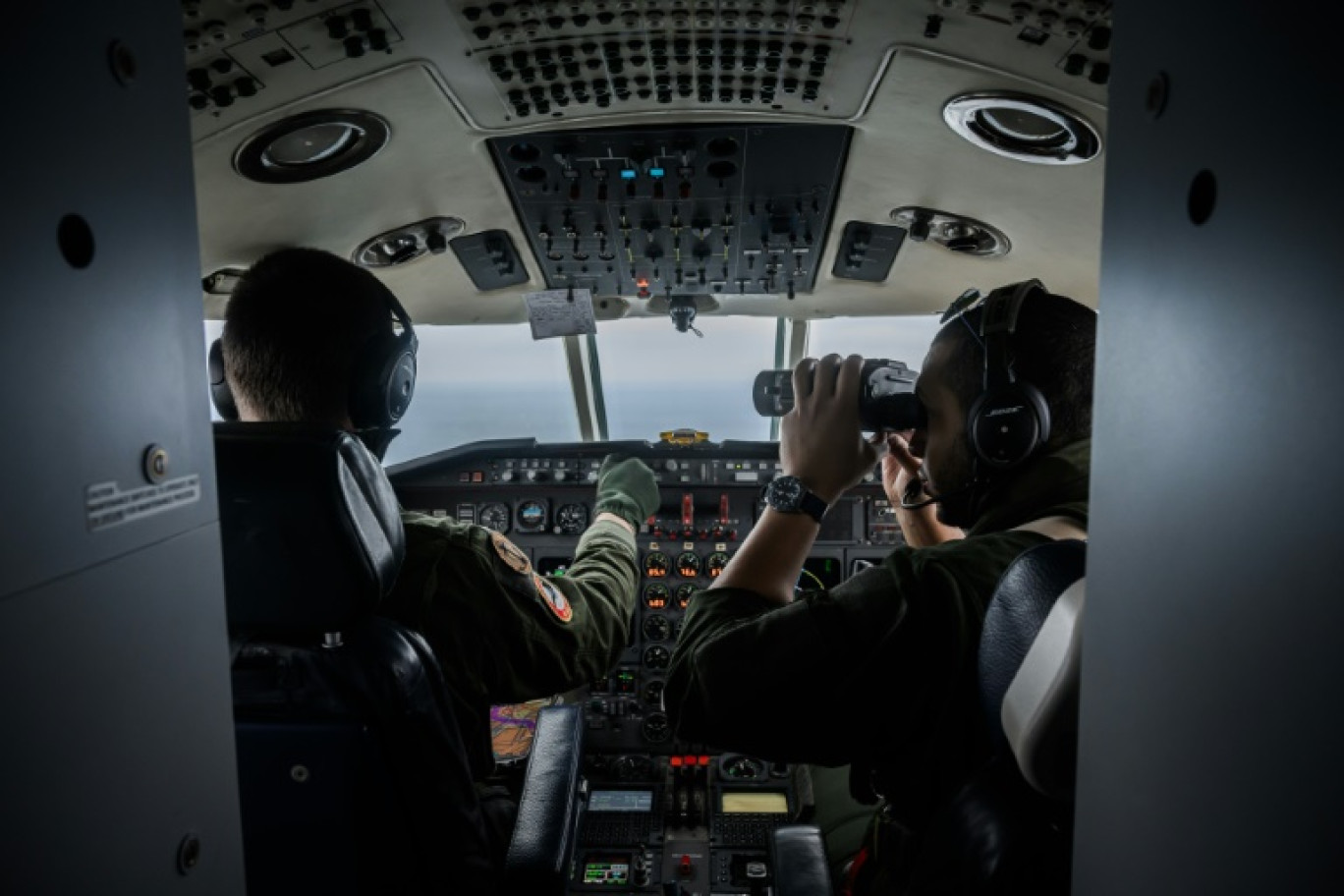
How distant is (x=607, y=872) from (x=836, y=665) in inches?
84.1

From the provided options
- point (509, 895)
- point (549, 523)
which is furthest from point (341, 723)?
point (549, 523)

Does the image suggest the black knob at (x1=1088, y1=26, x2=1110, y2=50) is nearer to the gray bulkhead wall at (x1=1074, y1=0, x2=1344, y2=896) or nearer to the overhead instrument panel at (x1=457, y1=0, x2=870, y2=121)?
the overhead instrument panel at (x1=457, y1=0, x2=870, y2=121)

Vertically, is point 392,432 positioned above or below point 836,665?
above

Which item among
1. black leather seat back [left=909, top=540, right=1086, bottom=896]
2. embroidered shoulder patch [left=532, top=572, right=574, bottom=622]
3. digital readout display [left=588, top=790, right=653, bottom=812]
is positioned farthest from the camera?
digital readout display [left=588, top=790, right=653, bottom=812]

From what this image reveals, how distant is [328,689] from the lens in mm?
1156

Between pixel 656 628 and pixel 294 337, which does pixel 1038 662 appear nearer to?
pixel 294 337

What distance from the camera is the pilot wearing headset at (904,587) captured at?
1045 millimetres

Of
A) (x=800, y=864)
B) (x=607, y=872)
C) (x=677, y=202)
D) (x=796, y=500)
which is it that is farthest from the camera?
(x=607, y=872)

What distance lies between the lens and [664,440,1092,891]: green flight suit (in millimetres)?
1039

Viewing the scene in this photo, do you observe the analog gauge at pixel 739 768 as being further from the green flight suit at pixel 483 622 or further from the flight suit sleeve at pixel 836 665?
the flight suit sleeve at pixel 836 665

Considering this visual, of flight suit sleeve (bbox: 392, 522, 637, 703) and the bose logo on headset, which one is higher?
the bose logo on headset

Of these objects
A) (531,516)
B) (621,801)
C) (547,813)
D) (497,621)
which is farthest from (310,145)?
(621,801)

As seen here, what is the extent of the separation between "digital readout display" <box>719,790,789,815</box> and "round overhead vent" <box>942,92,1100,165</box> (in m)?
2.38

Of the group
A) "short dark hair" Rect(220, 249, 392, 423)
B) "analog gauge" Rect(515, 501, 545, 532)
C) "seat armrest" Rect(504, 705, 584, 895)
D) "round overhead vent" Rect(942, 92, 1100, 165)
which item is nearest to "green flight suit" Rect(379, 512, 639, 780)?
"seat armrest" Rect(504, 705, 584, 895)
